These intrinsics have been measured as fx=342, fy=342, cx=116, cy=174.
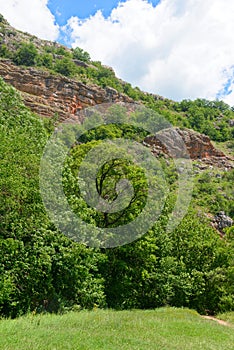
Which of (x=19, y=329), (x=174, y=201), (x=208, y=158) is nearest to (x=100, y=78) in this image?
(x=208, y=158)

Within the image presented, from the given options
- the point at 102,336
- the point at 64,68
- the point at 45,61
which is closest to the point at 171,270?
the point at 102,336

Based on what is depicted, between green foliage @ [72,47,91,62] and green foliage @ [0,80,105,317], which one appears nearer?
green foliage @ [0,80,105,317]

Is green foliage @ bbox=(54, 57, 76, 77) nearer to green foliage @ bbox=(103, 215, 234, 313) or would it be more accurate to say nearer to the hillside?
the hillside

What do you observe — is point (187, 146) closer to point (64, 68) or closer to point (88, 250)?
point (64, 68)

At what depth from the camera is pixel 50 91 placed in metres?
95.5

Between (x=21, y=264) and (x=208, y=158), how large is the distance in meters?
98.0

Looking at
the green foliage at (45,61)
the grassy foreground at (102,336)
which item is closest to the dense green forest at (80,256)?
the grassy foreground at (102,336)

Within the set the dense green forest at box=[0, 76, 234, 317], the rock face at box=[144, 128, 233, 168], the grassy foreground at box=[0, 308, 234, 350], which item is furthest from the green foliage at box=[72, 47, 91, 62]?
the grassy foreground at box=[0, 308, 234, 350]

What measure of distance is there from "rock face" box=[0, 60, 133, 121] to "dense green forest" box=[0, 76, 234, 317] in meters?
65.3

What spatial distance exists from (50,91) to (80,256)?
84.3 m

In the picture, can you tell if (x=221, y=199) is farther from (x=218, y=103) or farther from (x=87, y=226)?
(x=218, y=103)

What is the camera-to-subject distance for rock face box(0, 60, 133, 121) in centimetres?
8950

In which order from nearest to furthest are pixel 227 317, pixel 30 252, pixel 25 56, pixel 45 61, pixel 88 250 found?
pixel 30 252 < pixel 88 250 < pixel 227 317 < pixel 25 56 < pixel 45 61

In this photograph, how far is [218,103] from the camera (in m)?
168
